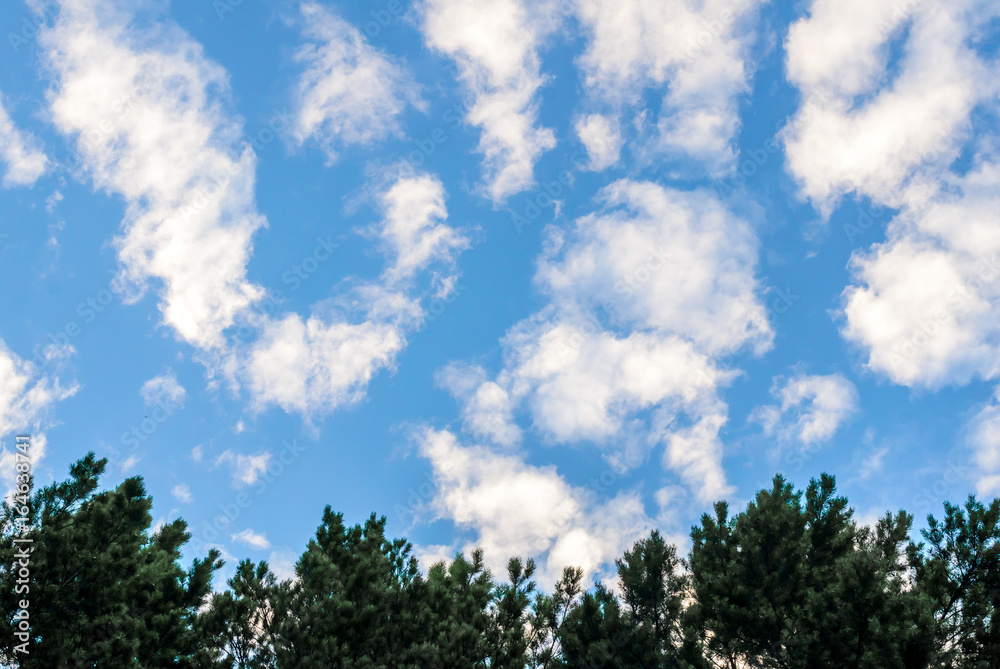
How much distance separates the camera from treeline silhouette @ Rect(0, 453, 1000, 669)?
11156mm

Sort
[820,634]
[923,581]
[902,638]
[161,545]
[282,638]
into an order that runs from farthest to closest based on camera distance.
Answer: [161,545]
[923,581]
[820,634]
[282,638]
[902,638]

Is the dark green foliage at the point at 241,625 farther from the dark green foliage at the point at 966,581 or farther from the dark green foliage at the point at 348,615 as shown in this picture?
the dark green foliage at the point at 966,581

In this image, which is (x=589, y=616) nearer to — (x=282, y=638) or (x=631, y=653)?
(x=631, y=653)

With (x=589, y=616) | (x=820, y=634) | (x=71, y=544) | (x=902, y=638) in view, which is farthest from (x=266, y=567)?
(x=902, y=638)

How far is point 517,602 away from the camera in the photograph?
13.3m

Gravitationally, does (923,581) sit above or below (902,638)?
above

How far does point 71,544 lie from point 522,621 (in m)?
9.44

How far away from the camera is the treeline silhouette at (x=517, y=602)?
11.2 m

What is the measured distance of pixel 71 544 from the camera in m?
11.3
